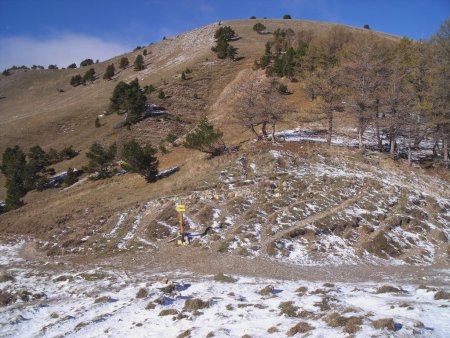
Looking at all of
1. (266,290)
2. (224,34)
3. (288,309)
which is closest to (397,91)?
(266,290)

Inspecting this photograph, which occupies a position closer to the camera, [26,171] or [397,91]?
[397,91]

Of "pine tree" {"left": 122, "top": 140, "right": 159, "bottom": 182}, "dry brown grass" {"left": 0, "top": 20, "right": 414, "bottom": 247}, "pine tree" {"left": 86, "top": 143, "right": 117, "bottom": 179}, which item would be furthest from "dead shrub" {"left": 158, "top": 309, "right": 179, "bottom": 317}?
"pine tree" {"left": 86, "top": 143, "right": 117, "bottom": 179}

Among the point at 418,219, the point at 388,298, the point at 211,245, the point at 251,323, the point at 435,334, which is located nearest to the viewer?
the point at 435,334

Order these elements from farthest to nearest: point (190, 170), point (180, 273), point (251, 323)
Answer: point (190, 170)
point (180, 273)
point (251, 323)

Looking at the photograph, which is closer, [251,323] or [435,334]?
[435,334]

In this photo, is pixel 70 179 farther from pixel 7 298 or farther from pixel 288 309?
pixel 288 309

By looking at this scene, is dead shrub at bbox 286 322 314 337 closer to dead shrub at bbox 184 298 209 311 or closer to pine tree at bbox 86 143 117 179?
dead shrub at bbox 184 298 209 311

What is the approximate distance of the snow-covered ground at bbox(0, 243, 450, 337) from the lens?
35.3 ft

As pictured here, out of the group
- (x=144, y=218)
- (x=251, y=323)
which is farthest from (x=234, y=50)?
(x=251, y=323)

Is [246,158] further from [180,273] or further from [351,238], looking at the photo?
[180,273]

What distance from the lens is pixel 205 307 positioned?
13.6 meters

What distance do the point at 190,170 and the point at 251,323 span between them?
2051 cm

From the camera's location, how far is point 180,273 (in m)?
A: 17.7

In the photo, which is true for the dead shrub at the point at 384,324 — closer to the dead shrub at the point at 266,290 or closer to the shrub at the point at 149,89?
the dead shrub at the point at 266,290
